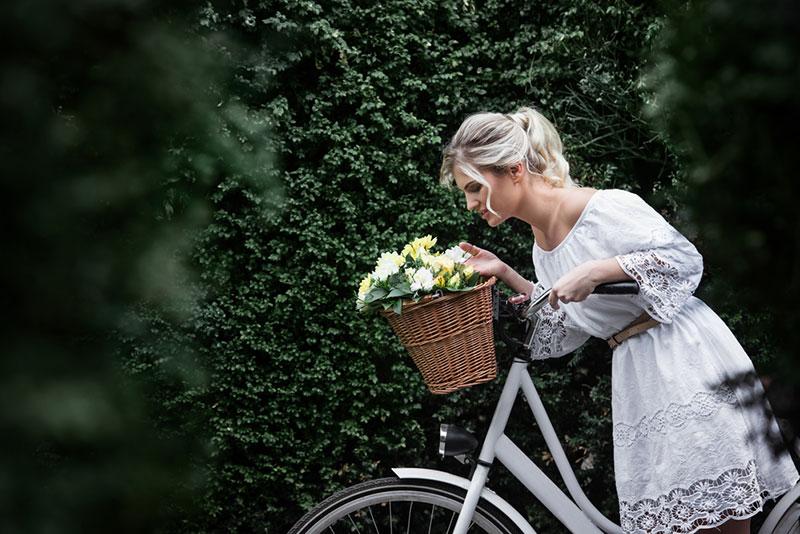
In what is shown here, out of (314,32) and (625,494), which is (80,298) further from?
(314,32)

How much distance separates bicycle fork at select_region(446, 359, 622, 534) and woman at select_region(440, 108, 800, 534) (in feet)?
0.53

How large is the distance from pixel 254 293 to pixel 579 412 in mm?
1743

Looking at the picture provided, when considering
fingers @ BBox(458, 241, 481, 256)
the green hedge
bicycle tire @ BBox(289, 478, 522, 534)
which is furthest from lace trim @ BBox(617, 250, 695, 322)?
the green hedge

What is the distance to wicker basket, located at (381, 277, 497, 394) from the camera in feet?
7.07

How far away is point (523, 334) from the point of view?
95.8 inches

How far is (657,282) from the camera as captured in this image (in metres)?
2.23

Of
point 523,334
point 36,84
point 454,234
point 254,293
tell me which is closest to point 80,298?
point 36,84

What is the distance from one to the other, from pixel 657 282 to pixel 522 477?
75 centimetres

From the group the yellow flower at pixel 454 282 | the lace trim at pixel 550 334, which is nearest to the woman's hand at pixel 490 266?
the lace trim at pixel 550 334

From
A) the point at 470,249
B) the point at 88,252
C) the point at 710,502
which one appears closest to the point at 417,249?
the point at 470,249

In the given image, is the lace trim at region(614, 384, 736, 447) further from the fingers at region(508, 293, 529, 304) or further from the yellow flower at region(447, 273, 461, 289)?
the yellow flower at region(447, 273, 461, 289)

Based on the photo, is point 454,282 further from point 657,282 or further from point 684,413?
point 684,413

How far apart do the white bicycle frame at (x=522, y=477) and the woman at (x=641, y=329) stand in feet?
0.53

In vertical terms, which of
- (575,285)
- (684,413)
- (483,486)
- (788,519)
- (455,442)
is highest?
(575,285)
